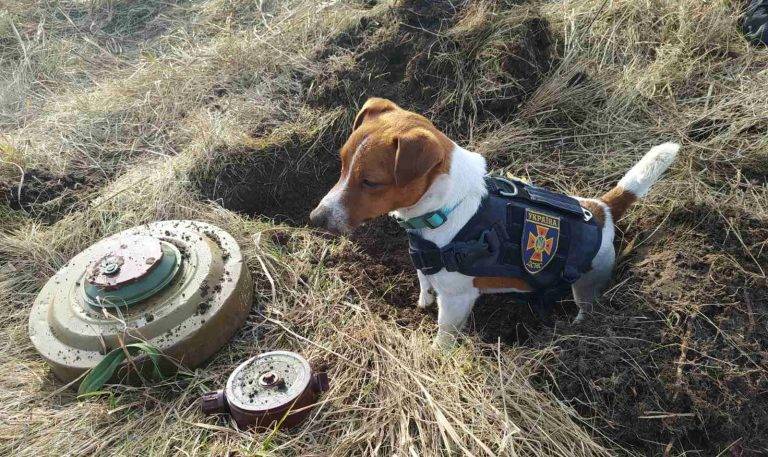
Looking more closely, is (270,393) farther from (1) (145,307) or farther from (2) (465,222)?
(2) (465,222)

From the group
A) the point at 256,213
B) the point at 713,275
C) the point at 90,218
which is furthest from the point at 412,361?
the point at 90,218

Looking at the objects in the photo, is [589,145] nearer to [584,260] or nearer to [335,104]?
[584,260]

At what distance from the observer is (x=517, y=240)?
276 centimetres

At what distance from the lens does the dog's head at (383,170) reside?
2.46 metres

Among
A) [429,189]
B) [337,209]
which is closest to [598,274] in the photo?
[429,189]

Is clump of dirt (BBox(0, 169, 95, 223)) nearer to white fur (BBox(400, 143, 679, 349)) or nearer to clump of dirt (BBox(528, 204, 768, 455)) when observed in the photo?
white fur (BBox(400, 143, 679, 349))

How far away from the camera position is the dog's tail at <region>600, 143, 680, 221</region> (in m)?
2.91

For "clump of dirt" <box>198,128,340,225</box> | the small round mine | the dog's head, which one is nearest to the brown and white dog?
the dog's head

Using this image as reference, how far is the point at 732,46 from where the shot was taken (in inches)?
170

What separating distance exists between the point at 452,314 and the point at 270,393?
3.65 ft

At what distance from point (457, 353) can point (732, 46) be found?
373 centimetres

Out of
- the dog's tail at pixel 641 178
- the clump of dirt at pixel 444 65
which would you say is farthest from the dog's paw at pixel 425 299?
the clump of dirt at pixel 444 65

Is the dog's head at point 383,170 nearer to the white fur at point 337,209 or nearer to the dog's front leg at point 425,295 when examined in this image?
the white fur at point 337,209

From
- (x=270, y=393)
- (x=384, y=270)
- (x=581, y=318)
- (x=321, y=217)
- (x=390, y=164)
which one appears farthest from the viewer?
(x=384, y=270)
